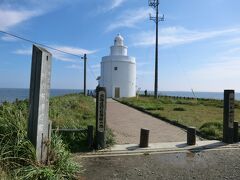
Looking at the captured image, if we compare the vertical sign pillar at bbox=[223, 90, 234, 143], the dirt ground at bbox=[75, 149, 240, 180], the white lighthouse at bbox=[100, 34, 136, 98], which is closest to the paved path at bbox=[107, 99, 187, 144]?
the vertical sign pillar at bbox=[223, 90, 234, 143]

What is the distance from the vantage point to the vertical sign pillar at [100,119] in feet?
29.2

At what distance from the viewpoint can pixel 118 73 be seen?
133 feet

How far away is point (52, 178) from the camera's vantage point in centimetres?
576

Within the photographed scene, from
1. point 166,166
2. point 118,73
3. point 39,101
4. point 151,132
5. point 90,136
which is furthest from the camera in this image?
point 118,73

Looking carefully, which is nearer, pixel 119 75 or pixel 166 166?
pixel 166 166

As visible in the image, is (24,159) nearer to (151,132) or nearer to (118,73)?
(151,132)

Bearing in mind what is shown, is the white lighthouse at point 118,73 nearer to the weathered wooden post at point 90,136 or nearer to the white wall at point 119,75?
the white wall at point 119,75

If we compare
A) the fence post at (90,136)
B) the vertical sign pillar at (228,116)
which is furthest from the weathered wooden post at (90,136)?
the vertical sign pillar at (228,116)

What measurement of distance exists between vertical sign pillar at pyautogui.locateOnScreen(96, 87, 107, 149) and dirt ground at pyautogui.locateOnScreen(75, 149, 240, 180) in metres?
0.93

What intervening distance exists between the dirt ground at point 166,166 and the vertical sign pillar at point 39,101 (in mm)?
1139

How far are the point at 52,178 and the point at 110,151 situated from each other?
310 centimetres

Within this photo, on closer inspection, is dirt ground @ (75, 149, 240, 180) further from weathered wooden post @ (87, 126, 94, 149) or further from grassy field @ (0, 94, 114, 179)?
weathered wooden post @ (87, 126, 94, 149)

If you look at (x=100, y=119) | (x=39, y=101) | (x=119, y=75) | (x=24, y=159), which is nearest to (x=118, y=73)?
(x=119, y=75)

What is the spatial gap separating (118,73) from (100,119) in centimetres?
3177
